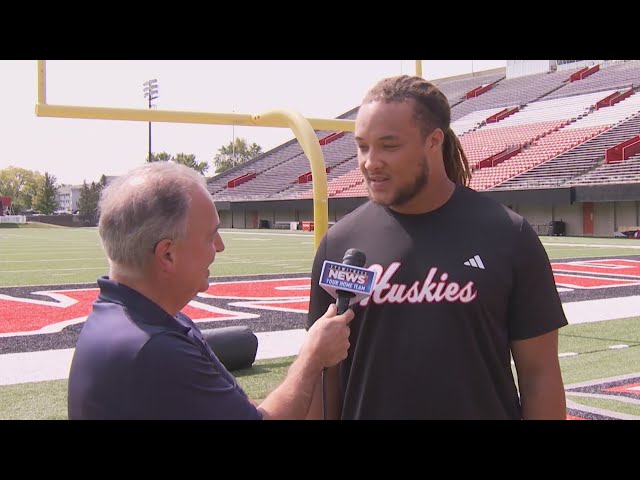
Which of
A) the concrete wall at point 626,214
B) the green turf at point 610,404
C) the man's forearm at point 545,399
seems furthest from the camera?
the concrete wall at point 626,214

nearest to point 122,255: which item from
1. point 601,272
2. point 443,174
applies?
point 443,174

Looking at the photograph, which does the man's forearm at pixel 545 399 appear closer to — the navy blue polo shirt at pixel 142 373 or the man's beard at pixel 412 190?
the man's beard at pixel 412 190

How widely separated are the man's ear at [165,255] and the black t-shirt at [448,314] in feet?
1.83

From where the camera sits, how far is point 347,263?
1.94 metres

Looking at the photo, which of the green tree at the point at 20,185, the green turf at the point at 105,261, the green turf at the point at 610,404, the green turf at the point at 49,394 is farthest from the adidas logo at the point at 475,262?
the green tree at the point at 20,185

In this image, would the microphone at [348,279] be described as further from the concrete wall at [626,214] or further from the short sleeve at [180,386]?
the concrete wall at [626,214]

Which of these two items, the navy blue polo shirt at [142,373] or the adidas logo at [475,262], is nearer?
the navy blue polo shirt at [142,373]

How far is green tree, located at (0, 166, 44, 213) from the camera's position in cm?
10512

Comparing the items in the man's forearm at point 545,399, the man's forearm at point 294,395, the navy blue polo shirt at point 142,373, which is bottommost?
the man's forearm at point 545,399

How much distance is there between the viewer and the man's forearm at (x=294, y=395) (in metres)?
1.71

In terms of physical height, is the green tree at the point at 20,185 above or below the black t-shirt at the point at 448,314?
above

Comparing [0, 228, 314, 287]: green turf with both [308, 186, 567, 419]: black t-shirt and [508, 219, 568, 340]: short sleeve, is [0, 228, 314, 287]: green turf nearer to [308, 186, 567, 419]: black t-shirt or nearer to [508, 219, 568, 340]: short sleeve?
[308, 186, 567, 419]: black t-shirt

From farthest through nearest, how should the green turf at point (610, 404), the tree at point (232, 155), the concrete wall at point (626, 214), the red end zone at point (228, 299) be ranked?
1. the tree at point (232, 155)
2. the concrete wall at point (626, 214)
3. the red end zone at point (228, 299)
4. the green turf at point (610, 404)

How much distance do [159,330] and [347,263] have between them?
21.7 inches
